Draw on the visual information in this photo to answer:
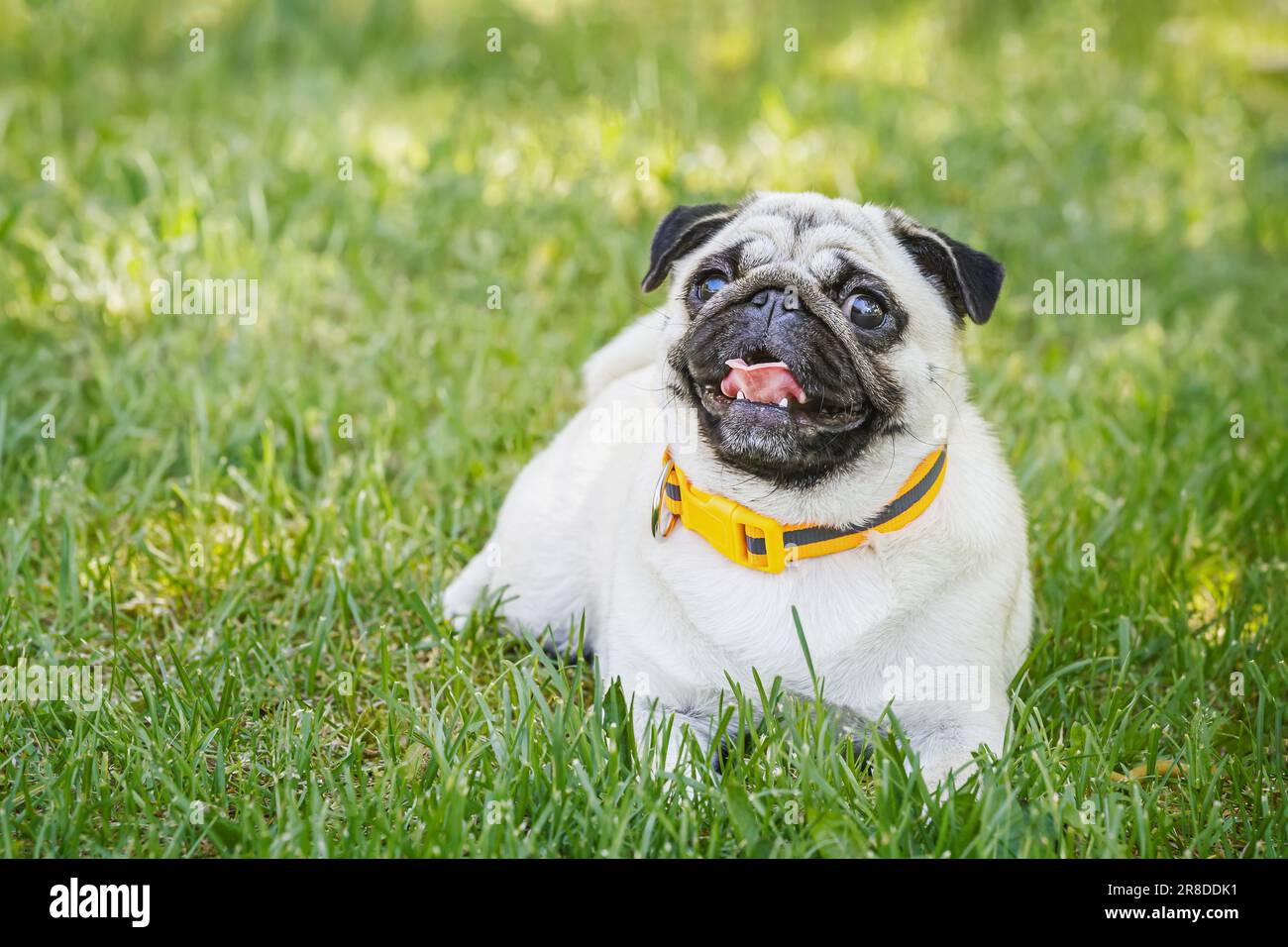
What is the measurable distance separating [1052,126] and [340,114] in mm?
3643

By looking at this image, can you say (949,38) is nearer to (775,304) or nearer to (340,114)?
(340,114)

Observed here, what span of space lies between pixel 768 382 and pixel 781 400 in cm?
5

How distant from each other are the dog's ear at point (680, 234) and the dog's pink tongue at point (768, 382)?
1.64ft

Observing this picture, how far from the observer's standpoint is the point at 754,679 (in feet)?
9.55

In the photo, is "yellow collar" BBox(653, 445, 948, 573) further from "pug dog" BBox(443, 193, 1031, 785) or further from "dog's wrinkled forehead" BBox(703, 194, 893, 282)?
"dog's wrinkled forehead" BBox(703, 194, 893, 282)

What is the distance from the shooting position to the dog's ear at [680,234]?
3295 mm

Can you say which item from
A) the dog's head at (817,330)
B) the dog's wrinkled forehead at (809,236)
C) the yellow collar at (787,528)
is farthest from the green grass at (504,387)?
the dog's wrinkled forehead at (809,236)

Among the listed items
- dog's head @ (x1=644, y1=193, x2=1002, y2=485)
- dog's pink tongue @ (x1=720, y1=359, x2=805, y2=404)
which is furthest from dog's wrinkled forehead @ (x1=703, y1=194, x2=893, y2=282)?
dog's pink tongue @ (x1=720, y1=359, x2=805, y2=404)

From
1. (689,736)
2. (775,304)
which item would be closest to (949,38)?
(775,304)

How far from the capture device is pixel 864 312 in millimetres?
2969

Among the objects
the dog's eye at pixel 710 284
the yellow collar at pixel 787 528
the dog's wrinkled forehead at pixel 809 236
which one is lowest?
the yellow collar at pixel 787 528

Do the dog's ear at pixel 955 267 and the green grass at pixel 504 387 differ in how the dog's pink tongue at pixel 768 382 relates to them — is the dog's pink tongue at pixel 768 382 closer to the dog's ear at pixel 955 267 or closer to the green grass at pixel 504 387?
the dog's ear at pixel 955 267

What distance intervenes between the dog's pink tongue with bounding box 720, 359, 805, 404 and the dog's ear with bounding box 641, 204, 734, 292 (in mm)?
499

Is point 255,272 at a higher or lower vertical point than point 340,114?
lower
